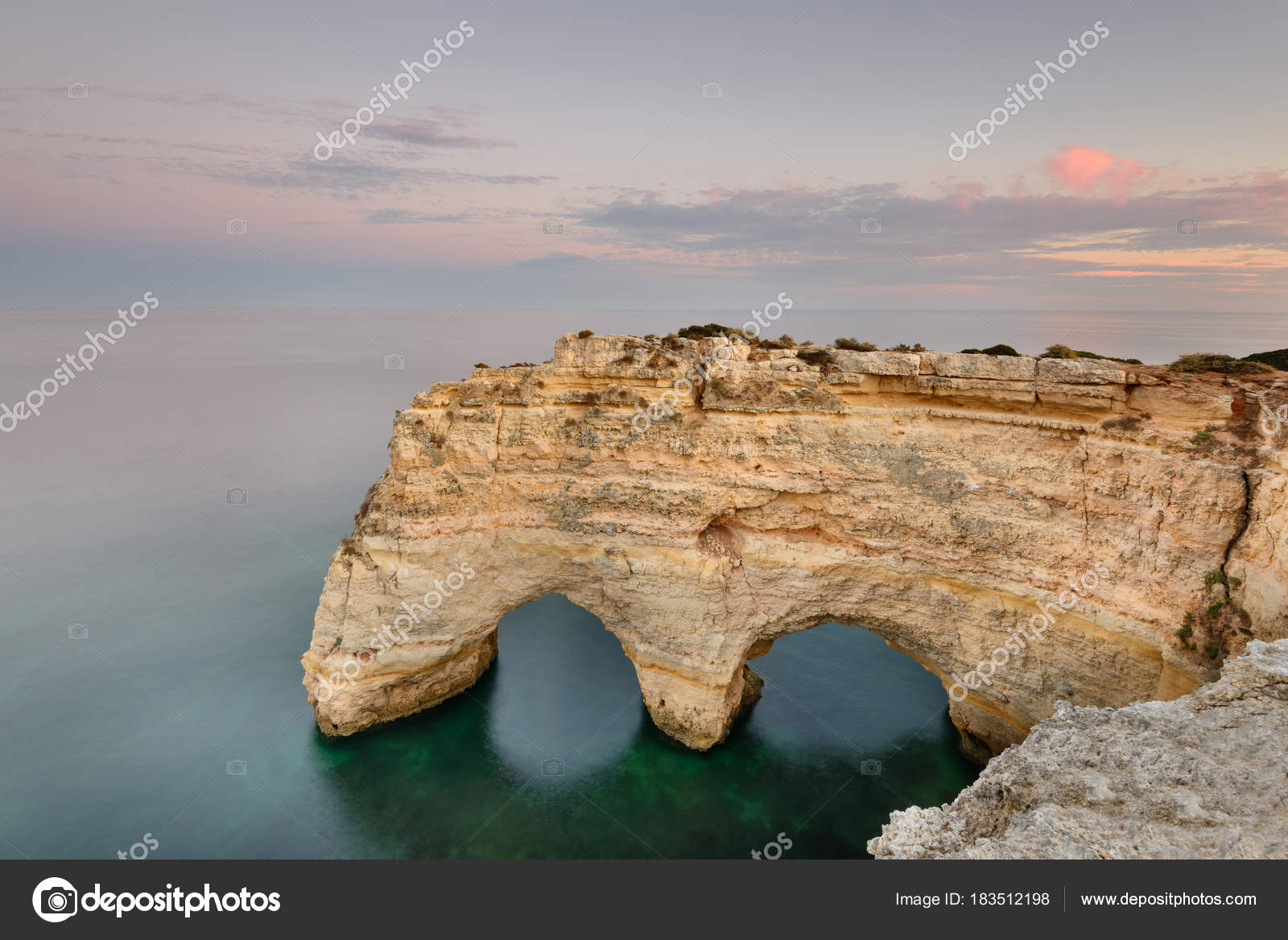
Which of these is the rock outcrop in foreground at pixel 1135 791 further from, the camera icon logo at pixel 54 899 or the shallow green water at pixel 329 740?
the shallow green water at pixel 329 740

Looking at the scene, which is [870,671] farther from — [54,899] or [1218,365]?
[54,899]

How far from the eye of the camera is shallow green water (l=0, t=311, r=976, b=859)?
14422mm

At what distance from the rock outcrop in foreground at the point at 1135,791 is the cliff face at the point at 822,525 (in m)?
4.76

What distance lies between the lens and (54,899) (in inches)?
217

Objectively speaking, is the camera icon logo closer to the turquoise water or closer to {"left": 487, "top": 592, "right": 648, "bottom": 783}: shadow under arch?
the turquoise water

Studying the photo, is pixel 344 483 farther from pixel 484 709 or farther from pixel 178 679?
pixel 484 709

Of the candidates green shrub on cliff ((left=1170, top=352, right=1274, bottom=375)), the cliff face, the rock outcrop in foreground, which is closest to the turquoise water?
the cliff face

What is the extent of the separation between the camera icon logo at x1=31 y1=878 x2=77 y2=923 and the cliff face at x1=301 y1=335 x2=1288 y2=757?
10915mm

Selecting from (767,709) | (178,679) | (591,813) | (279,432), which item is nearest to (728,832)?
(591,813)

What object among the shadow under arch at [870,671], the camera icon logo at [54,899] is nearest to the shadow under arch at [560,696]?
the shadow under arch at [870,671]

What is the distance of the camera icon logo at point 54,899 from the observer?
18.0 ft

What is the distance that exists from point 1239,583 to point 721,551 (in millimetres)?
9723

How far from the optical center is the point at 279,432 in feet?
153

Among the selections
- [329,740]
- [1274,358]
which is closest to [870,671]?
[1274,358]
